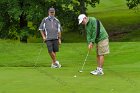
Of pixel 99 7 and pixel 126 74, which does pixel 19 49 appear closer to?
pixel 126 74

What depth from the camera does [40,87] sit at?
1137 centimetres

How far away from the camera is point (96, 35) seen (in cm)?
1358

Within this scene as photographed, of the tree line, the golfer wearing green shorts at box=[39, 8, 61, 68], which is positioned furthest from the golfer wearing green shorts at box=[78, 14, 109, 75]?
the tree line

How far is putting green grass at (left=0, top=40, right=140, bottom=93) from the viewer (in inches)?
438

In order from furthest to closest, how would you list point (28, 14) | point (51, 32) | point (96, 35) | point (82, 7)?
1. point (82, 7)
2. point (28, 14)
3. point (51, 32)
4. point (96, 35)

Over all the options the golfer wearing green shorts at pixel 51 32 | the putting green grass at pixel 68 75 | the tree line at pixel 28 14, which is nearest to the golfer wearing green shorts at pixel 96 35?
the putting green grass at pixel 68 75

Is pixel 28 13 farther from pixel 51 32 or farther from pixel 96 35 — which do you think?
pixel 96 35

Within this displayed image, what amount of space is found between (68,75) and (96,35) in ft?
4.86

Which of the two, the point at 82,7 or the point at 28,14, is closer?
the point at 28,14

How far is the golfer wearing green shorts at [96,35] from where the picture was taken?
1331 cm

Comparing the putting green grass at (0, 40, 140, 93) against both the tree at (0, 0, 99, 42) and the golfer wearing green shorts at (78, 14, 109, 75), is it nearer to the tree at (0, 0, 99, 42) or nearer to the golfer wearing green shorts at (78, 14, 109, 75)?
the golfer wearing green shorts at (78, 14, 109, 75)

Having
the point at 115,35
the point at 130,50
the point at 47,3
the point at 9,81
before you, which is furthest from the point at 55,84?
the point at 115,35

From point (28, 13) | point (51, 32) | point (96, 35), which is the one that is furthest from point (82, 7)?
point (96, 35)

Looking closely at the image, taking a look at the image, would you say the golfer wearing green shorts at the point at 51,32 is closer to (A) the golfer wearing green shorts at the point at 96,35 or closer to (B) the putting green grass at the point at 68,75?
(B) the putting green grass at the point at 68,75
